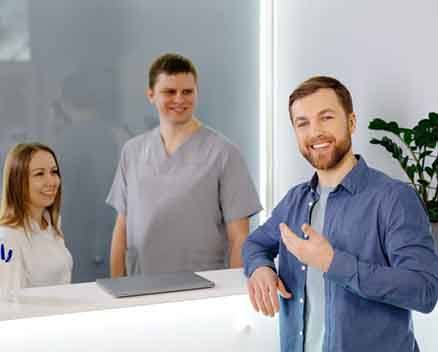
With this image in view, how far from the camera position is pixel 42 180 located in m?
2.42

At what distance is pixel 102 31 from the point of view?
3465mm

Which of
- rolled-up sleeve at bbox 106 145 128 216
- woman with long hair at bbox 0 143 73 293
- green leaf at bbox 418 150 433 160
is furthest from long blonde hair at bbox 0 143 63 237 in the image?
green leaf at bbox 418 150 433 160

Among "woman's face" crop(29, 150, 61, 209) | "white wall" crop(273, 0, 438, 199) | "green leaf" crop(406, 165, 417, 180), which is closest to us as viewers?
"woman's face" crop(29, 150, 61, 209)

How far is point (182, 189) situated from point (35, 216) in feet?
2.07

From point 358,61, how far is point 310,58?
1.45 ft

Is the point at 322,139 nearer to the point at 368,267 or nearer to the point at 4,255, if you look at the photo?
the point at 368,267

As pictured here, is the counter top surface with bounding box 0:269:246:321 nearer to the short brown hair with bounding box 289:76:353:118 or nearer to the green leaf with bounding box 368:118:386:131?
the short brown hair with bounding box 289:76:353:118

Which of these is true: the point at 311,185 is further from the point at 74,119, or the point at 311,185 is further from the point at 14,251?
the point at 74,119

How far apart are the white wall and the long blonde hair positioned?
1487 millimetres

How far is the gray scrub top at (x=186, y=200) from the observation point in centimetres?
272

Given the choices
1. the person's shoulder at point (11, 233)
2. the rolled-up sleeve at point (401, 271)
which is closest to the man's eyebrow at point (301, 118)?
the rolled-up sleeve at point (401, 271)

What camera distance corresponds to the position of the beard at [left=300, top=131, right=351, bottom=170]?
1615 mm

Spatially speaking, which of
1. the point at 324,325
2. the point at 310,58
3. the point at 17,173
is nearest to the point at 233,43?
the point at 310,58

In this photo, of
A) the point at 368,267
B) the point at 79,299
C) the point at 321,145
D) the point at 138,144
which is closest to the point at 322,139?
the point at 321,145
